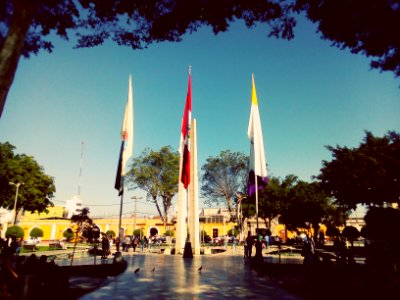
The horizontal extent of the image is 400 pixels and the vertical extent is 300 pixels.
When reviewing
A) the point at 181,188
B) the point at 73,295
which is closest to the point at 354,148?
the point at 181,188

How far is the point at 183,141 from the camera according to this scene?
19.9 meters

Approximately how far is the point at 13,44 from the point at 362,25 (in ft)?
30.0

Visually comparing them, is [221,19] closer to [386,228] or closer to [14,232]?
[386,228]

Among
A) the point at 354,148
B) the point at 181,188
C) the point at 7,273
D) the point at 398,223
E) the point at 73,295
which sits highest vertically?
the point at 354,148

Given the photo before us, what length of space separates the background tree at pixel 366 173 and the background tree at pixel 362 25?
1715 centimetres

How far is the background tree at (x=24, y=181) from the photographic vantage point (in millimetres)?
35872

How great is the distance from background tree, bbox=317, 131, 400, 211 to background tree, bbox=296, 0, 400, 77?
56.3 feet

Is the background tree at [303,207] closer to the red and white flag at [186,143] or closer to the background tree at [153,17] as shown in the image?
the red and white flag at [186,143]

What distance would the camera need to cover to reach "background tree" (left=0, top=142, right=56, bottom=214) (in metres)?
35.9

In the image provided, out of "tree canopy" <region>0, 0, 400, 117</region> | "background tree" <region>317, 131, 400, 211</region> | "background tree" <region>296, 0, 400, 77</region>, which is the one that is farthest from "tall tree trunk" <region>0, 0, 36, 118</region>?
"background tree" <region>317, 131, 400, 211</region>

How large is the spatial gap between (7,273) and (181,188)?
16551mm

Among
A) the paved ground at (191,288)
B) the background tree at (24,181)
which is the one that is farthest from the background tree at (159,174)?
the paved ground at (191,288)

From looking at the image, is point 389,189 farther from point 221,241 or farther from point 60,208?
point 60,208

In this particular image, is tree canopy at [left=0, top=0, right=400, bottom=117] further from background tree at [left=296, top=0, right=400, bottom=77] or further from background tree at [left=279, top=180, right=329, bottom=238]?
background tree at [left=279, top=180, right=329, bottom=238]
